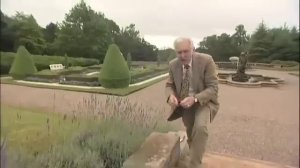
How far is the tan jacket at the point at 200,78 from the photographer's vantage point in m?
2.15

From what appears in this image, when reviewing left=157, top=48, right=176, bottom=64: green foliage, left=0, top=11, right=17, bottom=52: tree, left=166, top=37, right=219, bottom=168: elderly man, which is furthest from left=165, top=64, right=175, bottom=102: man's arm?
left=0, top=11, right=17, bottom=52: tree

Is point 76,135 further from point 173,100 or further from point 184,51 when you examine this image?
point 184,51

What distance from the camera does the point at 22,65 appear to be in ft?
5.35

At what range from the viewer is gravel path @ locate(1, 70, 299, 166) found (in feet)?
6.48

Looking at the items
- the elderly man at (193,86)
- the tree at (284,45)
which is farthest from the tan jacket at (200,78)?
the tree at (284,45)

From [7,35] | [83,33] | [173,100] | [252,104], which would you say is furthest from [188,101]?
[7,35]

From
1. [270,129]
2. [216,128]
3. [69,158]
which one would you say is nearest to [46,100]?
[69,158]

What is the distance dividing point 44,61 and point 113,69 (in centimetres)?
48

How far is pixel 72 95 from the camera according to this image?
2.20 meters

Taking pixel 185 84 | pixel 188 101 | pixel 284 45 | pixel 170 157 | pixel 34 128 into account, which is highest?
pixel 284 45

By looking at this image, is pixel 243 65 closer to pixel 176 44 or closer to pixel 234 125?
pixel 176 44

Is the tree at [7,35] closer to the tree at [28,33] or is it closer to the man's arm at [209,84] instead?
the tree at [28,33]

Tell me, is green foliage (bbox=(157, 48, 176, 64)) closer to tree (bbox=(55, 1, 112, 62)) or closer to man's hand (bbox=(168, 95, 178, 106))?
man's hand (bbox=(168, 95, 178, 106))

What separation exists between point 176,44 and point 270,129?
1832 millimetres
